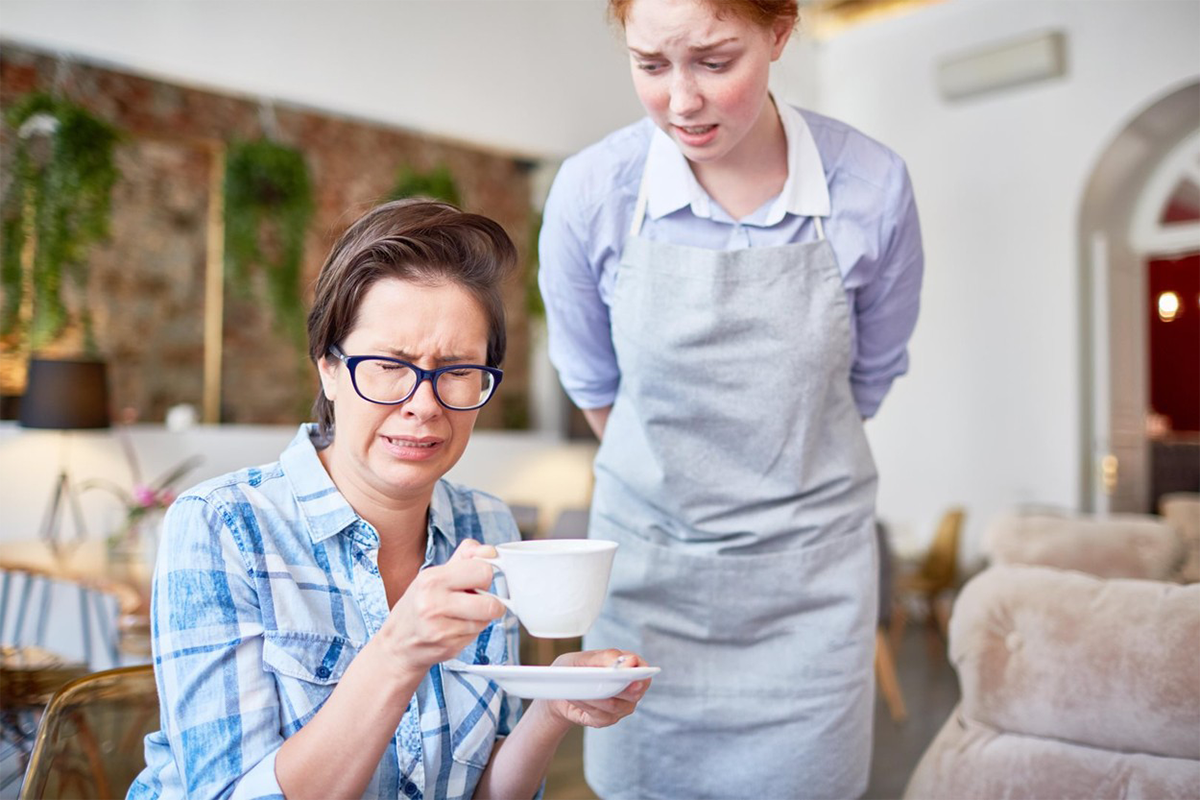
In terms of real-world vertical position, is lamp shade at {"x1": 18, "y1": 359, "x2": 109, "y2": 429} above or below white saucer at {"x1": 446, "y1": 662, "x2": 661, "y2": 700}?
above

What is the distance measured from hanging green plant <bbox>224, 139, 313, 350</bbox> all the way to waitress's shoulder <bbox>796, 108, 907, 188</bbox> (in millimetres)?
4208

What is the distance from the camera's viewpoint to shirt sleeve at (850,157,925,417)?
140 cm

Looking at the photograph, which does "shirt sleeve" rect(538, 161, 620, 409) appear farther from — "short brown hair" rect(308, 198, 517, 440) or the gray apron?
"short brown hair" rect(308, 198, 517, 440)

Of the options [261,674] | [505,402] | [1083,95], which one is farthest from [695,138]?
[1083,95]

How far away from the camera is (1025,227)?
6141mm

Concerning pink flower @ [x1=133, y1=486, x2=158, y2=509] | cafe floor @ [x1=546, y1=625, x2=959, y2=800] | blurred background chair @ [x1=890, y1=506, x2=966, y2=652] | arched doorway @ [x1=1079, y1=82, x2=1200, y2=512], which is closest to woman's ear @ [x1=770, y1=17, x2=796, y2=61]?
cafe floor @ [x1=546, y1=625, x2=959, y2=800]

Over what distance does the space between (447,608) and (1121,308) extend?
6.07 metres

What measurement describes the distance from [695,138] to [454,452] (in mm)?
475

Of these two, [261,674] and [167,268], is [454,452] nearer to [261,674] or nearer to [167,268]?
[261,674]

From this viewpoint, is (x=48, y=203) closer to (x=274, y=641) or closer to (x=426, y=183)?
(x=426, y=183)

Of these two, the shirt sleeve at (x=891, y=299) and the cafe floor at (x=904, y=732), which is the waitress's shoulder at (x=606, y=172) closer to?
the shirt sleeve at (x=891, y=299)

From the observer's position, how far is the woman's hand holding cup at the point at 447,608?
0.81m

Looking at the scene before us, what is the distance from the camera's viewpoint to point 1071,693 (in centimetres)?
150

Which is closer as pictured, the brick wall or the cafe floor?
the cafe floor
